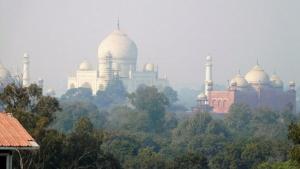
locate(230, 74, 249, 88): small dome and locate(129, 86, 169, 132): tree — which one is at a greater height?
locate(230, 74, 249, 88): small dome

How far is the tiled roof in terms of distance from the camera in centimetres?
1282

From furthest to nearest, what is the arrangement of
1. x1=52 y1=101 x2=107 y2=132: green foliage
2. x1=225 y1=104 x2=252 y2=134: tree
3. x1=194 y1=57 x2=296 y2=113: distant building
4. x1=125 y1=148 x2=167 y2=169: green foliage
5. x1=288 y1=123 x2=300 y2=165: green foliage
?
1. x1=194 y1=57 x2=296 y2=113: distant building
2. x1=225 y1=104 x2=252 y2=134: tree
3. x1=52 y1=101 x2=107 y2=132: green foliage
4. x1=125 y1=148 x2=167 y2=169: green foliage
5. x1=288 y1=123 x2=300 y2=165: green foliage

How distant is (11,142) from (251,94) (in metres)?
129

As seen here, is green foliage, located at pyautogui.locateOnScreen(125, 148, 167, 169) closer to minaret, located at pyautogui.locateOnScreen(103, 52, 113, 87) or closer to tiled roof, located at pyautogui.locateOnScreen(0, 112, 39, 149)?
tiled roof, located at pyautogui.locateOnScreen(0, 112, 39, 149)

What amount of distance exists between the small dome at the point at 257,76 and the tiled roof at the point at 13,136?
13359cm

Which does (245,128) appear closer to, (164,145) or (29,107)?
(164,145)

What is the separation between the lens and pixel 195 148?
70.3m

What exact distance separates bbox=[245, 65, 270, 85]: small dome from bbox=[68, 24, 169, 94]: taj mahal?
20613 mm

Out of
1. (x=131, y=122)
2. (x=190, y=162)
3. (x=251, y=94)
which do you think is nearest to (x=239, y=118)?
(x=131, y=122)

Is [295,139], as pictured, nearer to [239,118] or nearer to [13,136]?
[13,136]

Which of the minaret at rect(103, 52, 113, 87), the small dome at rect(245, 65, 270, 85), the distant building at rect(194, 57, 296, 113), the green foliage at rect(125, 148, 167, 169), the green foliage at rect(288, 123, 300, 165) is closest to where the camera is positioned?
the green foliage at rect(288, 123, 300, 165)

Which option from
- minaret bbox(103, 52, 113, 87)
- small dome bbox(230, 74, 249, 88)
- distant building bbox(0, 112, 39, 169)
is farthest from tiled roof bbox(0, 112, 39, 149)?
minaret bbox(103, 52, 113, 87)

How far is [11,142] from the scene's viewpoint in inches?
506

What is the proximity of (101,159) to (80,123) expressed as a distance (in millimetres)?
2711
